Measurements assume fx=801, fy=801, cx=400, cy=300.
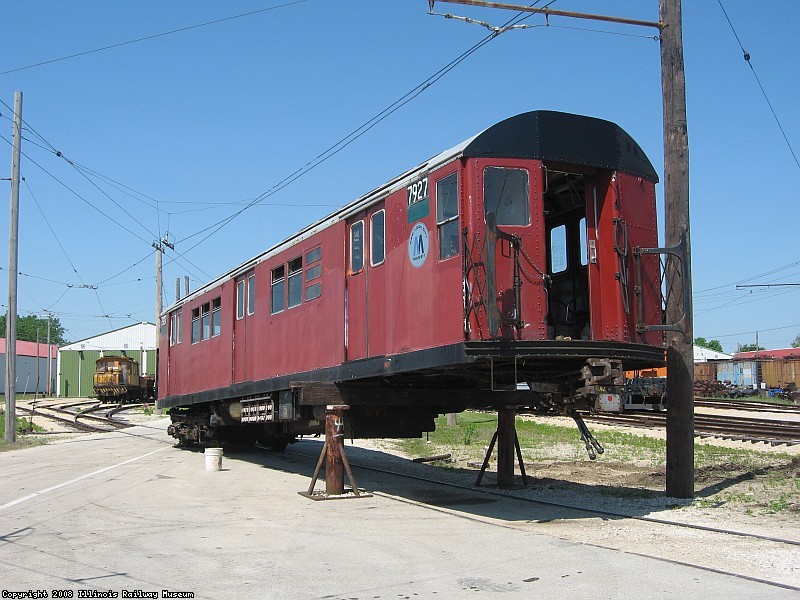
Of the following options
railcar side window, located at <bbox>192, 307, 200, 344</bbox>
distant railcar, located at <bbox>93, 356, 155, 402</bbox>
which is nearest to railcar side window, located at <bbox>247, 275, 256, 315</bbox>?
railcar side window, located at <bbox>192, 307, 200, 344</bbox>

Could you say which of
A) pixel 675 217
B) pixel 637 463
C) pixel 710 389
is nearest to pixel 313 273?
pixel 675 217

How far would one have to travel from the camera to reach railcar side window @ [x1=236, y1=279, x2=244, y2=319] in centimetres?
1661

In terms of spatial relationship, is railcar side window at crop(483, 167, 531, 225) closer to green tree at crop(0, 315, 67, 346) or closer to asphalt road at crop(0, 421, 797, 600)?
asphalt road at crop(0, 421, 797, 600)

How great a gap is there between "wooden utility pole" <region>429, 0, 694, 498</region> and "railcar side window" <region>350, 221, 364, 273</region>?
3212 mm

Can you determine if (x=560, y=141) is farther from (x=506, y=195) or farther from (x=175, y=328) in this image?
(x=175, y=328)

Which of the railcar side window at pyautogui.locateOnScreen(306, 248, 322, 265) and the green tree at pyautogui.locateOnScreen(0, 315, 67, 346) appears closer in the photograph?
the railcar side window at pyautogui.locateOnScreen(306, 248, 322, 265)

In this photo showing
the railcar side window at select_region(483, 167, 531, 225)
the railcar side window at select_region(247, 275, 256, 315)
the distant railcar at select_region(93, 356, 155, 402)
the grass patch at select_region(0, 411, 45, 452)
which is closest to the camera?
the railcar side window at select_region(483, 167, 531, 225)

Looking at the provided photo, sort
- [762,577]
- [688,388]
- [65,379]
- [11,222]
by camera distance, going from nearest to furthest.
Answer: [762,577], [688,388], [11,222], [65,379]

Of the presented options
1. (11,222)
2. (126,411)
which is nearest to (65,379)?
(126,411)

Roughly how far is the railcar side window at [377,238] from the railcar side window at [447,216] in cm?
153

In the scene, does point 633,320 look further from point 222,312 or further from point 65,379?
point 65,379

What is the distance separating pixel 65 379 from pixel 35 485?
6093cm

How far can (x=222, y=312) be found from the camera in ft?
57.9

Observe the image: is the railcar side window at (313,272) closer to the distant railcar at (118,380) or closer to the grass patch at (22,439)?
the grass patch at (22,439)
